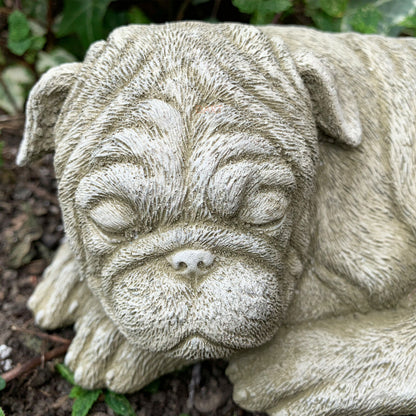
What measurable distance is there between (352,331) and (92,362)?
88 cm

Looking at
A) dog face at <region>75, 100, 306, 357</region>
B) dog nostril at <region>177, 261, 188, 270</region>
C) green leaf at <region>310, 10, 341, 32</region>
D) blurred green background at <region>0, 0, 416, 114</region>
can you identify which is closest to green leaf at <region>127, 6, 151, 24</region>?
blurred green background at <region>0, 0, 416, 114</region>

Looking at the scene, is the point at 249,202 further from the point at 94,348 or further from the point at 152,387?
the point at 152,387

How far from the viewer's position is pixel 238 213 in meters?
1.30

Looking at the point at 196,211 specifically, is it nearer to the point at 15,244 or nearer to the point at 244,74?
the point at 244,74

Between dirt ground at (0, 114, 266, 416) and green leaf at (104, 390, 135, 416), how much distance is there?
3cm

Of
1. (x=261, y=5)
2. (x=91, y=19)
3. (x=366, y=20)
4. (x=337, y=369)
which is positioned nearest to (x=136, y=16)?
(x=91, y=19)

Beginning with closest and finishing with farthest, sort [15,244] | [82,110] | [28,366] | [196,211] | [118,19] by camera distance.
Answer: [196,211]
[82,110]
[28,366]
[15,244]
[118,19]

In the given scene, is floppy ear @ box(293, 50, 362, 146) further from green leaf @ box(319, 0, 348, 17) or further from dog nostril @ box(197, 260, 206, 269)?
green leaf @ box(319, 0, 348, 17)

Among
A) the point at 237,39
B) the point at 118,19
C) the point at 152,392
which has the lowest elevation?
the point at 152,392

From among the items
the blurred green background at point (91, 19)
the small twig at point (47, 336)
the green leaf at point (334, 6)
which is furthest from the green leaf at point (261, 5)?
the small twig at point (47, 336)

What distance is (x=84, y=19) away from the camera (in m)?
2.54

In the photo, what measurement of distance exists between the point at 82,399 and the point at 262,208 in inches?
41.5

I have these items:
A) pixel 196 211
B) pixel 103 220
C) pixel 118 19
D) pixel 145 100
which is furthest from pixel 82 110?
pixel 118 19

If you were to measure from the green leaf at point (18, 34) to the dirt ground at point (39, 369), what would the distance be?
78 centimetres
